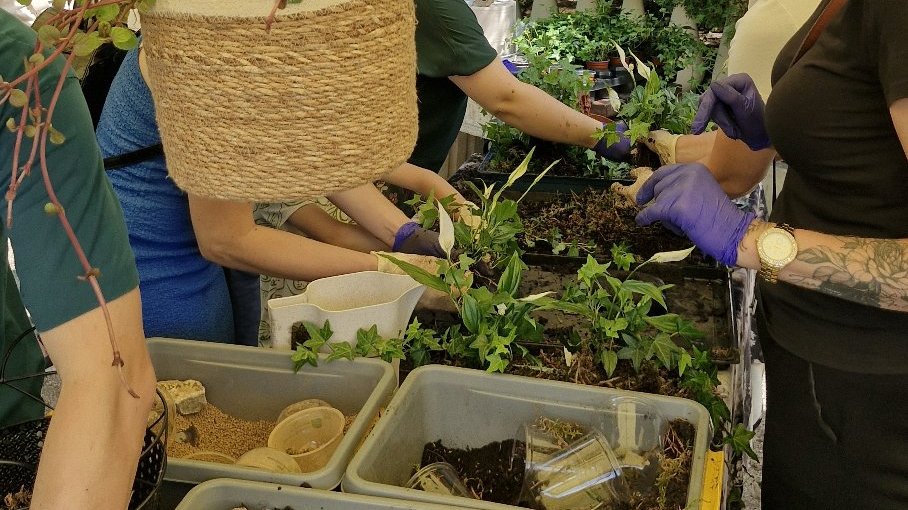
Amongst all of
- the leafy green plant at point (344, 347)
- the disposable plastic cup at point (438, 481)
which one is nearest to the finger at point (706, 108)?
the leafy green plant at point (344, 347)

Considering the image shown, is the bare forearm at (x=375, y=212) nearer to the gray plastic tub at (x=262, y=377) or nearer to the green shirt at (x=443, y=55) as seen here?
the green shirt at (x=443, y=55)

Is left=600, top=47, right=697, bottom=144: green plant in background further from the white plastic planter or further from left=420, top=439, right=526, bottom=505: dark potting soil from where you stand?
left=420, top=439, right=526, bottom=505: dark potting soil

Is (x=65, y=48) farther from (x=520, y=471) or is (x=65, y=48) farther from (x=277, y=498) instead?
(x=520, y=471)

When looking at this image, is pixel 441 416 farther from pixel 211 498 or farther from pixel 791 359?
pixel 791 359

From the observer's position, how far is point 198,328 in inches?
63.0

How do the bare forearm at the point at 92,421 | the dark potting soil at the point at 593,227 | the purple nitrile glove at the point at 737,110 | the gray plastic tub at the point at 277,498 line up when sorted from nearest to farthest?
1. the bare forearm at the point at 92,421
2. the gray plastic tub at the point at 277,498
3. the purple nitrile glove at the point at 737,110
4. the dark potting soil at the point at 593,227

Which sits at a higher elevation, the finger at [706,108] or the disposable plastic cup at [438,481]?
the finger at [706,108]

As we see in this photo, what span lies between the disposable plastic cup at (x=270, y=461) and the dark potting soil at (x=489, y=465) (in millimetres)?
215

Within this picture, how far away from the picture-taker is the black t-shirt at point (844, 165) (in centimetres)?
118

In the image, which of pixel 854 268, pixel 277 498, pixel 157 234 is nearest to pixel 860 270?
pixel 854 268

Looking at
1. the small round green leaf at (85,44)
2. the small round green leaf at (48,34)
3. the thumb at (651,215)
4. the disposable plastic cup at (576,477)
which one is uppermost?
the small round green leaf at (48,34)

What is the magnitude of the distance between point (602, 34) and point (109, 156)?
2464 mm

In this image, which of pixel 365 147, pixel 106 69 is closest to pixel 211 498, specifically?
pixel 365 147

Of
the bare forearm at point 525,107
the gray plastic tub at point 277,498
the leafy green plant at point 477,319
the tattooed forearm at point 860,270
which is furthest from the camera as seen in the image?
the bare forearm at point 525,107
